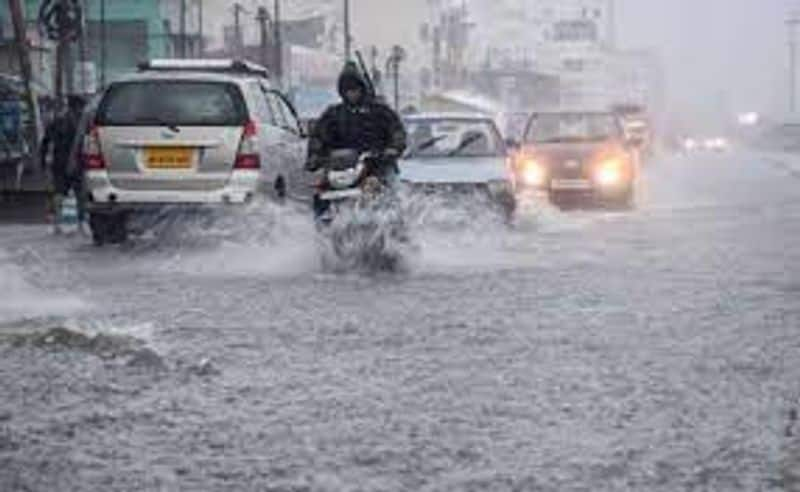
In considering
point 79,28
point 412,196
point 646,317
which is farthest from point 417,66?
point 646,317

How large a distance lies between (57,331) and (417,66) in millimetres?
90304

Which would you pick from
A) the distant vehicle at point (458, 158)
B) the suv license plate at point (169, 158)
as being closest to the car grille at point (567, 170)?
the distant vehicle at point (458, 158)

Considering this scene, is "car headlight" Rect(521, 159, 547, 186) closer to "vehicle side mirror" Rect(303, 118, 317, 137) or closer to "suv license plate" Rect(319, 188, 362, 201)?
"vehicle side mirror" Rect(303, 118, 317, 137)

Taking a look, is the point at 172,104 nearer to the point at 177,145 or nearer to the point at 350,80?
the point at 177,145

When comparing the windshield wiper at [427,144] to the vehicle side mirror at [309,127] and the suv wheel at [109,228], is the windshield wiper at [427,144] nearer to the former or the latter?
the vehicle side mirror at [309,127]

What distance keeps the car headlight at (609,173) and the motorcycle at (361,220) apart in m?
12.1

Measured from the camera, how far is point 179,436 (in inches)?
249

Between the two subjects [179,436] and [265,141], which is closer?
[179,436]

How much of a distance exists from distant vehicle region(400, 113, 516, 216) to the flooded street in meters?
3.50

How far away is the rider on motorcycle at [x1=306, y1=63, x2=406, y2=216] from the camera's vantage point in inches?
549

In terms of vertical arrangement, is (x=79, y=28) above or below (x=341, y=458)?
above

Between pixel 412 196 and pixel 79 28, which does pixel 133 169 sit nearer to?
pixel 412 196

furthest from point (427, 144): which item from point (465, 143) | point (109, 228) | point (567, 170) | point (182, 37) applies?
point (182, 37)

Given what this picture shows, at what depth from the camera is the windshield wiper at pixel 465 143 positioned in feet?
63.6
